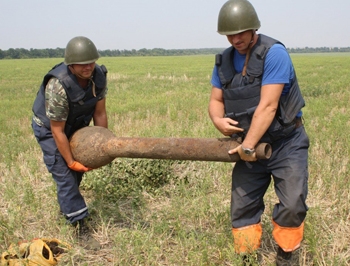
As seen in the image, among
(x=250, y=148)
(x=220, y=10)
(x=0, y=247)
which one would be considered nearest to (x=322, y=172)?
(x=250, y=148)

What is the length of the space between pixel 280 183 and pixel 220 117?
0.72 m

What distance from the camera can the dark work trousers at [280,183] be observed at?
280 cm

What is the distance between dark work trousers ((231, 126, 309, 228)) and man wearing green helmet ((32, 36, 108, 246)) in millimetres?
1447

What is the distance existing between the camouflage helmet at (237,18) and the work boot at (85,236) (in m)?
2.38

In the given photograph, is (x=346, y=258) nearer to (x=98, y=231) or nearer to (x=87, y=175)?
(x=98, y=231)

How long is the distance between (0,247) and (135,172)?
186 cm

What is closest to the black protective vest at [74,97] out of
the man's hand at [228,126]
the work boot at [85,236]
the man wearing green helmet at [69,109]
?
the man wearing green helmet at [69,109]

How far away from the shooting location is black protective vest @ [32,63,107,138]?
135 inches

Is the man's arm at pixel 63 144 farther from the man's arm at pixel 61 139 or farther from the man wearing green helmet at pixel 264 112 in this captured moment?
the man wearing green helmet at pixel 264 112

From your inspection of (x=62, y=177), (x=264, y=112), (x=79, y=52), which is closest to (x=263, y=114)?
(x=264, y=112)

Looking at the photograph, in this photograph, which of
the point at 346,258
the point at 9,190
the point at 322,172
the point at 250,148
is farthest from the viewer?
the point at 322,172

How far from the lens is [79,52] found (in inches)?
132

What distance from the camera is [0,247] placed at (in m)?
3.60

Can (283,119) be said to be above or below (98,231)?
above
